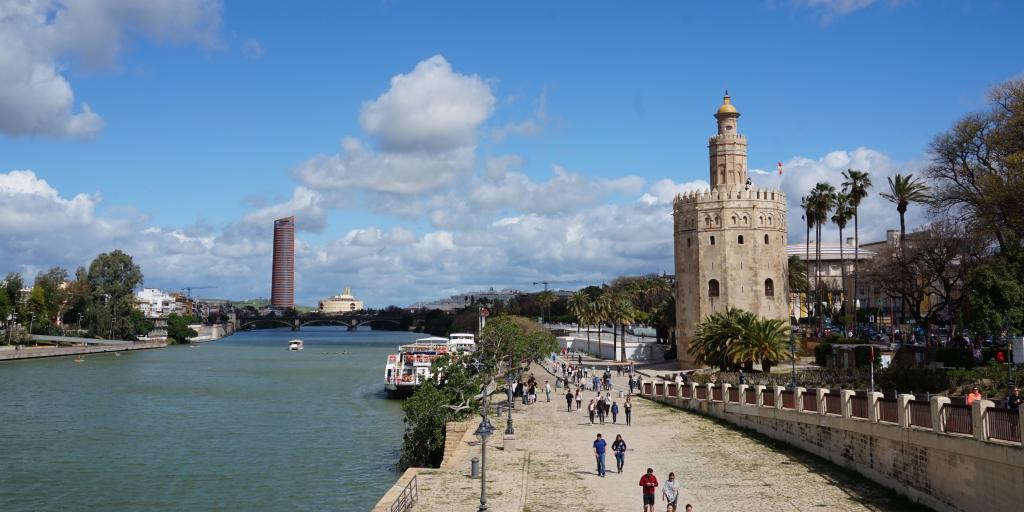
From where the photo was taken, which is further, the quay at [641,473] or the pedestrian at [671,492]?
the quay at [641,473]

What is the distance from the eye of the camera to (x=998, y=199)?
3719cm

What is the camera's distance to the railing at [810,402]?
28.9m

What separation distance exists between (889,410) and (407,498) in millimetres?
12870

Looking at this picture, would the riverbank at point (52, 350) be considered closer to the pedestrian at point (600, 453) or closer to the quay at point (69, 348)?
the quay at point (69, 348)

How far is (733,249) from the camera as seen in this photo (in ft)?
203

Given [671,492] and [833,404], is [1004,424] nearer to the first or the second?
[671,492]

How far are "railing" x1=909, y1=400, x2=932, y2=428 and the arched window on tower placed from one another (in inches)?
1568

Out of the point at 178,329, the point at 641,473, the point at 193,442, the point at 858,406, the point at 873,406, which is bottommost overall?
the point at 193,442

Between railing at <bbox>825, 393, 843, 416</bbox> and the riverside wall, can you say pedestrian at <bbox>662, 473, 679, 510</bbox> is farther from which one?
railing at <bbox>825, 393, 843, 416</bbox>

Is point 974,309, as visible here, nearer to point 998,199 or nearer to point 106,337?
point 998,199

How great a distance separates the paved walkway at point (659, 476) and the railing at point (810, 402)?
1.53 metres

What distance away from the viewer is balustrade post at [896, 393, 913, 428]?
22.5 m

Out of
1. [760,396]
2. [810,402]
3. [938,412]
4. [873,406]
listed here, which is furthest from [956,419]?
[760,396]

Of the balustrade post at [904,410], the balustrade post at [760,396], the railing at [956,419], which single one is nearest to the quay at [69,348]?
the balustrade post at [760,396]
